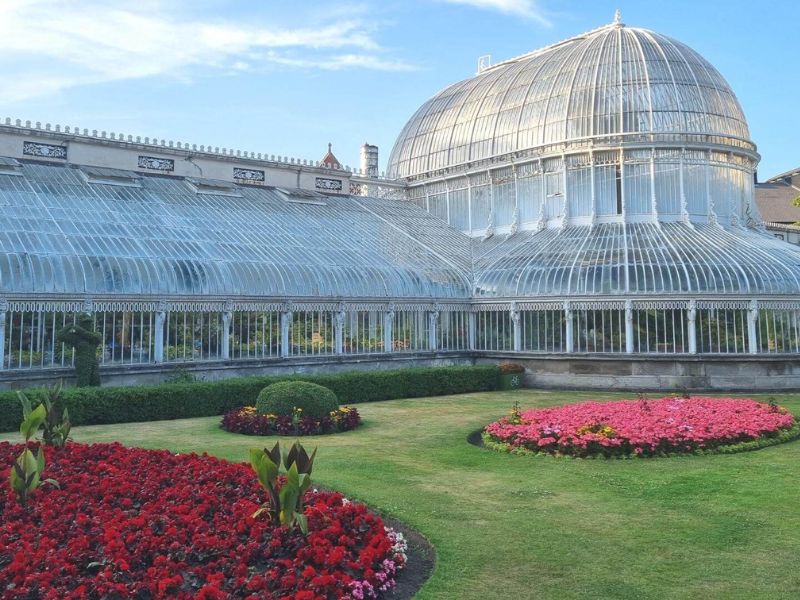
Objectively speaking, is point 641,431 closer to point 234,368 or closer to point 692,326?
point 692,326

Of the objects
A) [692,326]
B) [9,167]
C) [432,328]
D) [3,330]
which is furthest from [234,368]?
[692,326]

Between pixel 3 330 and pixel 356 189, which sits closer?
pixel 3 330

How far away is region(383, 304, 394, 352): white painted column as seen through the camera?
29.8 meters

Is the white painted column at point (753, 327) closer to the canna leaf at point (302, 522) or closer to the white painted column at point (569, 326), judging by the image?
the white painted column at point (569, 326)

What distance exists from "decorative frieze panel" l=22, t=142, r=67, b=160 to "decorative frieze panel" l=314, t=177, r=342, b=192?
1277 centimetres

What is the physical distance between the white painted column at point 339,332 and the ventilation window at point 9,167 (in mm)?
13275

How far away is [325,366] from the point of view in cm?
2761

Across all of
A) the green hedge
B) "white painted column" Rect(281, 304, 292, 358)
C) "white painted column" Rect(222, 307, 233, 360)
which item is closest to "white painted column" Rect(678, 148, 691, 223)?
the green hedge

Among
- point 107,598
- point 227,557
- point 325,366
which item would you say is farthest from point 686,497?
point 325,366

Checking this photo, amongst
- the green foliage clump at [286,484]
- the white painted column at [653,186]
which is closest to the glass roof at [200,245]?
the white painted column at [653,186]

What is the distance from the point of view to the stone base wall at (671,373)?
26.9 m

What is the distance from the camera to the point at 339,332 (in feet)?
92.8

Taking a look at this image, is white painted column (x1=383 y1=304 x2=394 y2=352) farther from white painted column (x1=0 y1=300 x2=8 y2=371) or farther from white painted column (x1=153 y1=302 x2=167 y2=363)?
white painted column (x1=0 y1=300 x2=8 y2=371)

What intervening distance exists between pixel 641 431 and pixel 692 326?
13.3 m
